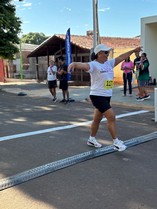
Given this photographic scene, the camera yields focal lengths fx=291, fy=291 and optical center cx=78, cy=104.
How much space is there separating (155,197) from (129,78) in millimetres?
8766

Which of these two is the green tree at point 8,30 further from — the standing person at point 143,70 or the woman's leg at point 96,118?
the woman's leg at point 96,118

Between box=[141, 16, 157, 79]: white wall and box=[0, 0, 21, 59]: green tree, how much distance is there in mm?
10249

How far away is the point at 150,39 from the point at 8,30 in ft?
36.1

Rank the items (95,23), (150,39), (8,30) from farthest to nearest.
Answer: (8,30) → (150,39) → (95,23)

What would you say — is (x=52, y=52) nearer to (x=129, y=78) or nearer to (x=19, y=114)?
(x=129, y=78)

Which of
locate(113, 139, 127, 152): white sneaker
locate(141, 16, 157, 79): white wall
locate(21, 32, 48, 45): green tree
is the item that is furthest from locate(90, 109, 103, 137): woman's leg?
locate(21, 32, 48, 45): green tree

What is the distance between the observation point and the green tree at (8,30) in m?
20.5

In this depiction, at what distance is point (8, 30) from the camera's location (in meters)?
21.3

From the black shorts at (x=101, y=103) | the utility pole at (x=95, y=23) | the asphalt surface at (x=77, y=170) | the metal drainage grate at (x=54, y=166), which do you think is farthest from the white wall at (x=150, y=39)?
the black shorts at (x=101, y=103)

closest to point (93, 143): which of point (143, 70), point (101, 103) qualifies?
point (101, 103)

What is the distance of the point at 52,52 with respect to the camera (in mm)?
27203

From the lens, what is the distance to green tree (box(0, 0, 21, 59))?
20531mm

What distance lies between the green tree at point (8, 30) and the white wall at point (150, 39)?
10.2m

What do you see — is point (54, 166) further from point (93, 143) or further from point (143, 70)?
point (143, 70)
